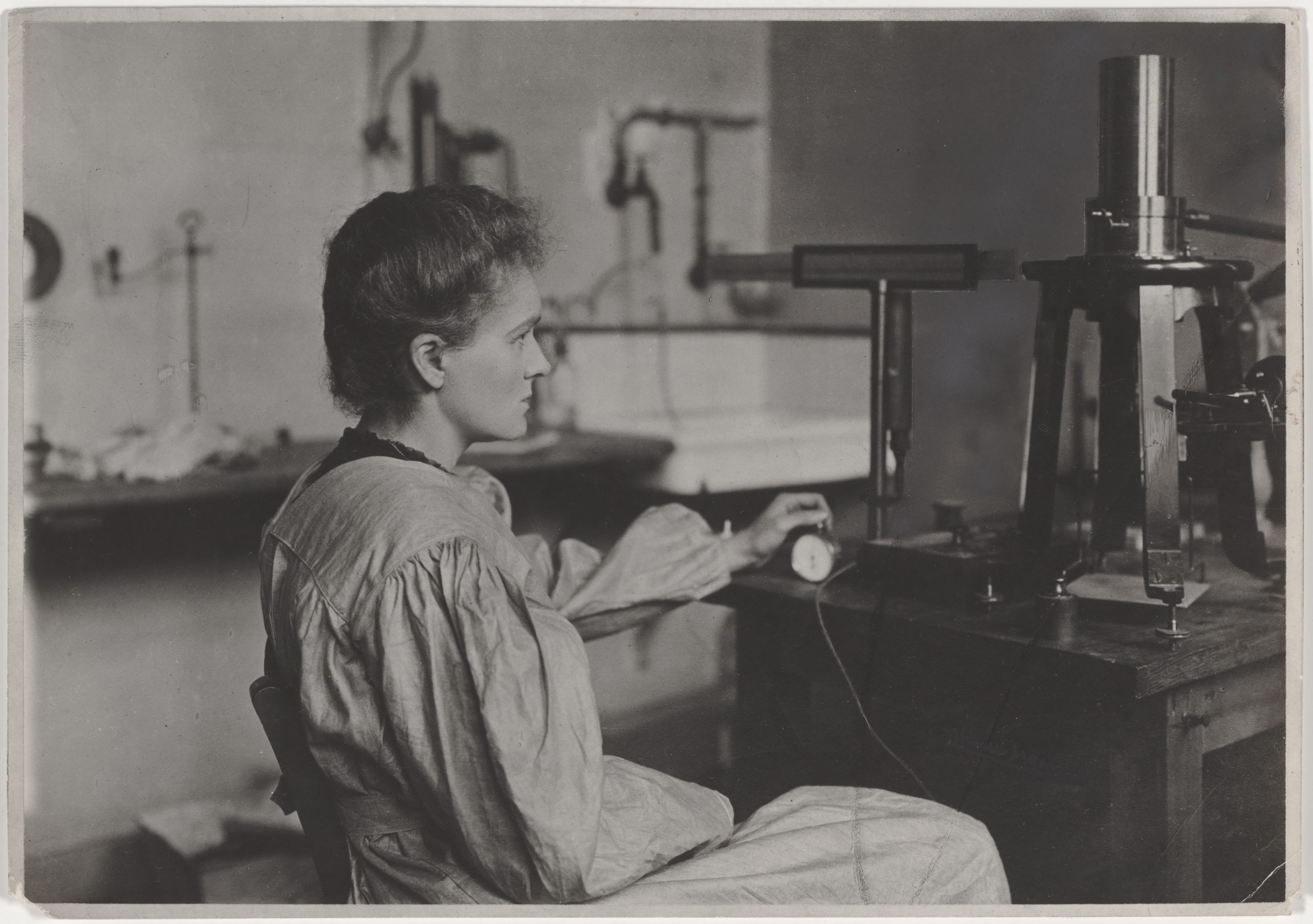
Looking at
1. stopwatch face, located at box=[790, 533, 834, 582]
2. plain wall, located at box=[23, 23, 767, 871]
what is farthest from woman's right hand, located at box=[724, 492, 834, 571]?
plain wall, located at box=[23, 23, 767, 871]

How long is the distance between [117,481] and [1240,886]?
1.58 m

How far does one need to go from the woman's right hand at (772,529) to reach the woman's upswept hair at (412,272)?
1.78 ft

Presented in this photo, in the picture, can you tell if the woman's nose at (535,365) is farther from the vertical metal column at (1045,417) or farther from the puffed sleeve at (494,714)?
the vertical metal column at (1045,417)

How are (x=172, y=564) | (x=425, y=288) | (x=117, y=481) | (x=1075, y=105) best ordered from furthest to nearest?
1. (x=172, y=564)
2. (x=117, y=481)
3. (x=1075, y=105)
4. (x=425, y=288)

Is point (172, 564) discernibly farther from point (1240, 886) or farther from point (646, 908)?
point (1240, 886)

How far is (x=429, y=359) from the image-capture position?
1.17 metres

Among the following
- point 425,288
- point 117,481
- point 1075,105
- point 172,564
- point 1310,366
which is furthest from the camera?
point 172,564

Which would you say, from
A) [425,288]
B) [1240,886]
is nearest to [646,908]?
[425,288]

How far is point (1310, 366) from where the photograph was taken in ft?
4.55

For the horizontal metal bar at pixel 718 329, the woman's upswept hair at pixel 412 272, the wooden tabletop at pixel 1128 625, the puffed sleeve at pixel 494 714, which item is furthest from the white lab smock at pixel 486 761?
the horizontal metal bar at pixel 718 329

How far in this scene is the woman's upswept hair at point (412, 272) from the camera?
114 centimetres

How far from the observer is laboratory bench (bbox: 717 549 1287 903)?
1278 millimetres

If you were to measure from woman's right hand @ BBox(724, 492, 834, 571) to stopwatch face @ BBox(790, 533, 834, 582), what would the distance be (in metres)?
0.02

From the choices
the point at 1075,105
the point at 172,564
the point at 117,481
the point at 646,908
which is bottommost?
the point at 646,908
